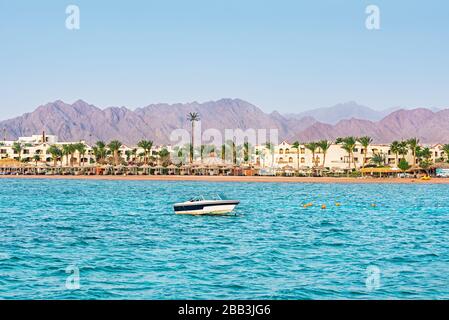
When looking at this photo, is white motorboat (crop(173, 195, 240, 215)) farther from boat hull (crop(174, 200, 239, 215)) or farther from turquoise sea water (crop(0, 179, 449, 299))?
turquoise sea water (crop(0, 179, 449, 299))

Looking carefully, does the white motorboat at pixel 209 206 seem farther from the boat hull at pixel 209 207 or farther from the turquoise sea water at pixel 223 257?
the turquoise sea water at pixel 223 257

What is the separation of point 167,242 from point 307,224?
1667 cm

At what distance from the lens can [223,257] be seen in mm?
Answer: 32594

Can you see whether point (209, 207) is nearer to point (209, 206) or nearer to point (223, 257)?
point (209, 206)

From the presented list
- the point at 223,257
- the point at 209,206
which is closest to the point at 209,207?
the point at 209,206

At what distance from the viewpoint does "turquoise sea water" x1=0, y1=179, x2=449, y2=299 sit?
2398cm

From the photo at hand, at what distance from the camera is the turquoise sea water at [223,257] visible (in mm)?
23984

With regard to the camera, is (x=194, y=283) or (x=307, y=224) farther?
(x=307, y=224)

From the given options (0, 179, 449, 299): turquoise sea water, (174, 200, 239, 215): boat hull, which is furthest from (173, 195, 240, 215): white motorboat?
(0, 179, 449, 299): turquoise sea water

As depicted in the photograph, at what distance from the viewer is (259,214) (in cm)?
6284

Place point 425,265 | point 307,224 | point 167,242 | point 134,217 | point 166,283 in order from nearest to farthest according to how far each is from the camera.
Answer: point 166,283 → point 425,265 → point 167,242 → point 307,224 → point 134,217

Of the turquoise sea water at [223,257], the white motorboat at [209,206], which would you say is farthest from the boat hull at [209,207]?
the turquoise sea water at [223,257]

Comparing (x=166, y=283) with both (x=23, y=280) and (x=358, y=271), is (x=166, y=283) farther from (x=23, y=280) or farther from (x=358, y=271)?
(x=358, y=271)
